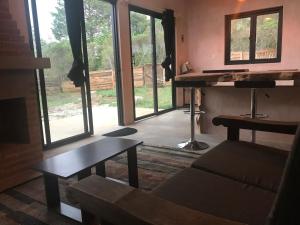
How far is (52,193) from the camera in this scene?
182 cm

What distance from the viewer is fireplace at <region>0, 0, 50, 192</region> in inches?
88.6

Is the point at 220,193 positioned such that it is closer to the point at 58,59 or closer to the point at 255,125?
the point at 255,125

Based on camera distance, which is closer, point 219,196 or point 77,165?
point 219,196

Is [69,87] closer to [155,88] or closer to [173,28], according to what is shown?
[155,88]

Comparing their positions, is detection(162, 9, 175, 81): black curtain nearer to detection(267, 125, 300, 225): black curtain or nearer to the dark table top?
the dark table top

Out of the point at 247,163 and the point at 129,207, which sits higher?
the point at 129,207

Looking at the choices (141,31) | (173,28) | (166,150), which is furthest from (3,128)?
(173,28)

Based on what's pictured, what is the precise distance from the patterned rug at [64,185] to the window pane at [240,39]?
3957 millimetres

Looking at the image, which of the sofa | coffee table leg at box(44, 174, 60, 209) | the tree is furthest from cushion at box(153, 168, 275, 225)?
the tree

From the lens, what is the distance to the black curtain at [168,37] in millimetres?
5367

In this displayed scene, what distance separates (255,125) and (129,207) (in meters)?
1.14

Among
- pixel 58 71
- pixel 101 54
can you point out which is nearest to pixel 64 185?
pixel 58 71

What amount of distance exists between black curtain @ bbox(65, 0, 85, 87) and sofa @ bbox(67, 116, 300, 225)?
2390 mm

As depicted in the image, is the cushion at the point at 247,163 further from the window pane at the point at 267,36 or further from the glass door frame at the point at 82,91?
the window pane at the point at 267,36
